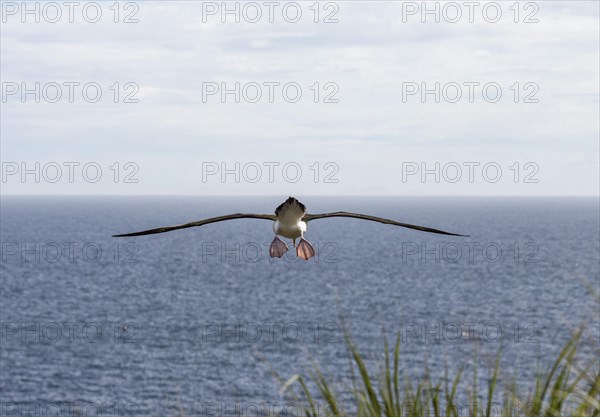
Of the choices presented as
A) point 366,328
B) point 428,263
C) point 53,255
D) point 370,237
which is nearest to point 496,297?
point 366,328

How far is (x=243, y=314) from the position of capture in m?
96.0

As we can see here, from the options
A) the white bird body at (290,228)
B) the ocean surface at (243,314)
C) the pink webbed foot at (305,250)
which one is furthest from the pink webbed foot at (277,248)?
the ocean surface at (243,314)

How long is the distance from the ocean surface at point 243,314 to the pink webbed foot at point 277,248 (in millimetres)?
22180

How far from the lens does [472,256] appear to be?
6019 inches

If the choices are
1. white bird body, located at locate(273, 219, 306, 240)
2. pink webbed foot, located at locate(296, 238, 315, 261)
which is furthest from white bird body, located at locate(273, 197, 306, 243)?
pink webbed foot, located at locate(296, 238, 315, 261)

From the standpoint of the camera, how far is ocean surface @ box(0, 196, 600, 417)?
65.2 m

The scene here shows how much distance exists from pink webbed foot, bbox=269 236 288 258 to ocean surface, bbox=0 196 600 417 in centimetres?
2218

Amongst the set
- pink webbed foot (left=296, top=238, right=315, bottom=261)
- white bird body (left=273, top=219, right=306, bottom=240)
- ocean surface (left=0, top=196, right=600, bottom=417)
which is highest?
white bird body (left=273, top=219, right=306, bottom=240)

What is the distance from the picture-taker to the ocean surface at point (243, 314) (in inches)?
2566

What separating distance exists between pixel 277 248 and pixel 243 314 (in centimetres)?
8742

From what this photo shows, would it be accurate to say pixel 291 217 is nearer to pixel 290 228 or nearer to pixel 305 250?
pixel 290 228

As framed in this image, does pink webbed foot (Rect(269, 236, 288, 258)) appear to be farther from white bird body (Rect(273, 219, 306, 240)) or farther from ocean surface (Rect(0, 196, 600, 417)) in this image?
ocean surface (Rect(0, 196, 600, 417))

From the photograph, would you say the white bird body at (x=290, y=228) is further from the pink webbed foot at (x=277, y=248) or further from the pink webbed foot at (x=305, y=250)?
the pink webbed foot at (x=277, y=248)

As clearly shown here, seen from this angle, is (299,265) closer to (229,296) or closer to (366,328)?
(229,296)
